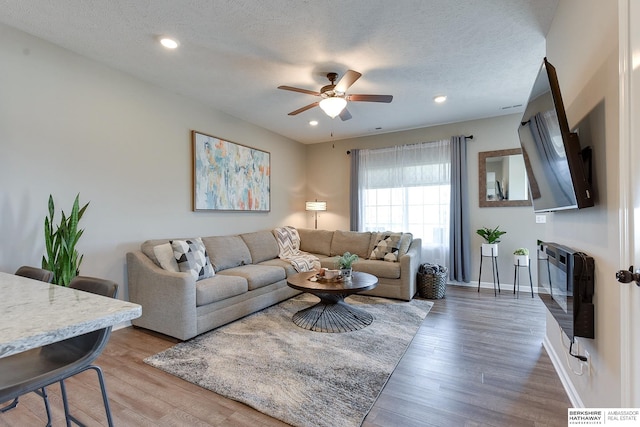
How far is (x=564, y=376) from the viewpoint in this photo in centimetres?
202

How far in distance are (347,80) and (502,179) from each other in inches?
127

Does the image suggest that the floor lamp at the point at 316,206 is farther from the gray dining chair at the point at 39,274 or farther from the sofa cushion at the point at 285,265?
the gray dining chair at the point at 39,274

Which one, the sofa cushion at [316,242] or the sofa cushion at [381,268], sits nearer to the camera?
the sofa cushion at [381,268]

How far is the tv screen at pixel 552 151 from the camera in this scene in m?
1.44

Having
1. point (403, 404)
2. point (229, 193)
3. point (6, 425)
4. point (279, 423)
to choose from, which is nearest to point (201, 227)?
point (229, 193)

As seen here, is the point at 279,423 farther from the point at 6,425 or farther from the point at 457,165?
the point at 457,165

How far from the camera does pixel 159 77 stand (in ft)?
10.7

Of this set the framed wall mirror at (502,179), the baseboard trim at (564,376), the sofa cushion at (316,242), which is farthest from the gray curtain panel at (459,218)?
the baseboard trim at (564,376)

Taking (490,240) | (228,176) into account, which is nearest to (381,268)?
(490,240)

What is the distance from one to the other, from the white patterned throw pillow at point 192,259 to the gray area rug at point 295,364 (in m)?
0.64

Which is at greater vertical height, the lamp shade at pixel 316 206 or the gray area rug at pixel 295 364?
the lamp shade at pixel 316 206

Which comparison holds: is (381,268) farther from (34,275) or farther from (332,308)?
(34,275)
